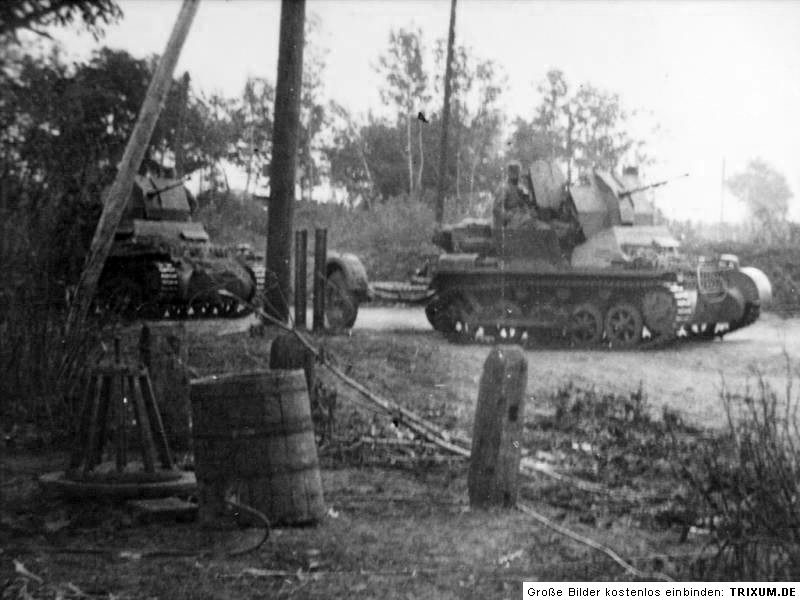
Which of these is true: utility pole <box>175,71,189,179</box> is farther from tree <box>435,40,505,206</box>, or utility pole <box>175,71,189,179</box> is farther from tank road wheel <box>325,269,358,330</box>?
tank road wheel <box>325,269,358,330</box>

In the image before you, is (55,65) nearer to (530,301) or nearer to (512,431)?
(512,431)

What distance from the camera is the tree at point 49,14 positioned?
543cm

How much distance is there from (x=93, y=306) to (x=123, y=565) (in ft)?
13.7

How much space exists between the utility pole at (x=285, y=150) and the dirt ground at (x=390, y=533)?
109 cm

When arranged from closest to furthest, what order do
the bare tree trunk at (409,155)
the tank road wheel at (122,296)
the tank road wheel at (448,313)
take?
the bare tree trunk at (409,155), the tank road wheel at (122,296), the tank road wheel at (448,313)

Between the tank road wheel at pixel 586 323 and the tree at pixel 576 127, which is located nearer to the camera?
the tree at pixel 576 127

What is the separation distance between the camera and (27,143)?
279 inches

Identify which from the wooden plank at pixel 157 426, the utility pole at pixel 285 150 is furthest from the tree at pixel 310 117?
the wooden plank at pixel 157 426

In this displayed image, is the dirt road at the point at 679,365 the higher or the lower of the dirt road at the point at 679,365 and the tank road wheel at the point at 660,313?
the lower

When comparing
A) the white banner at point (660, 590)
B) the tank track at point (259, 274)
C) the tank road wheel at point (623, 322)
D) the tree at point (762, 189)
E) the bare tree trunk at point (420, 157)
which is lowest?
the white banner at point (660, 590)

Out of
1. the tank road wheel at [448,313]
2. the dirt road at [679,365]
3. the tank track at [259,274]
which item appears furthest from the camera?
the tank road wheel at [448,313]

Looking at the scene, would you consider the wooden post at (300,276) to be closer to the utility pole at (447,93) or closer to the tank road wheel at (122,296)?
the tank road wheel at (122,296)

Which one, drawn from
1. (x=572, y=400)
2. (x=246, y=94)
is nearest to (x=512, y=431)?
(x=572, y=400)

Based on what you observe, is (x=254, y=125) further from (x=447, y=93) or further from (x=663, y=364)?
(x=663, y=364)
